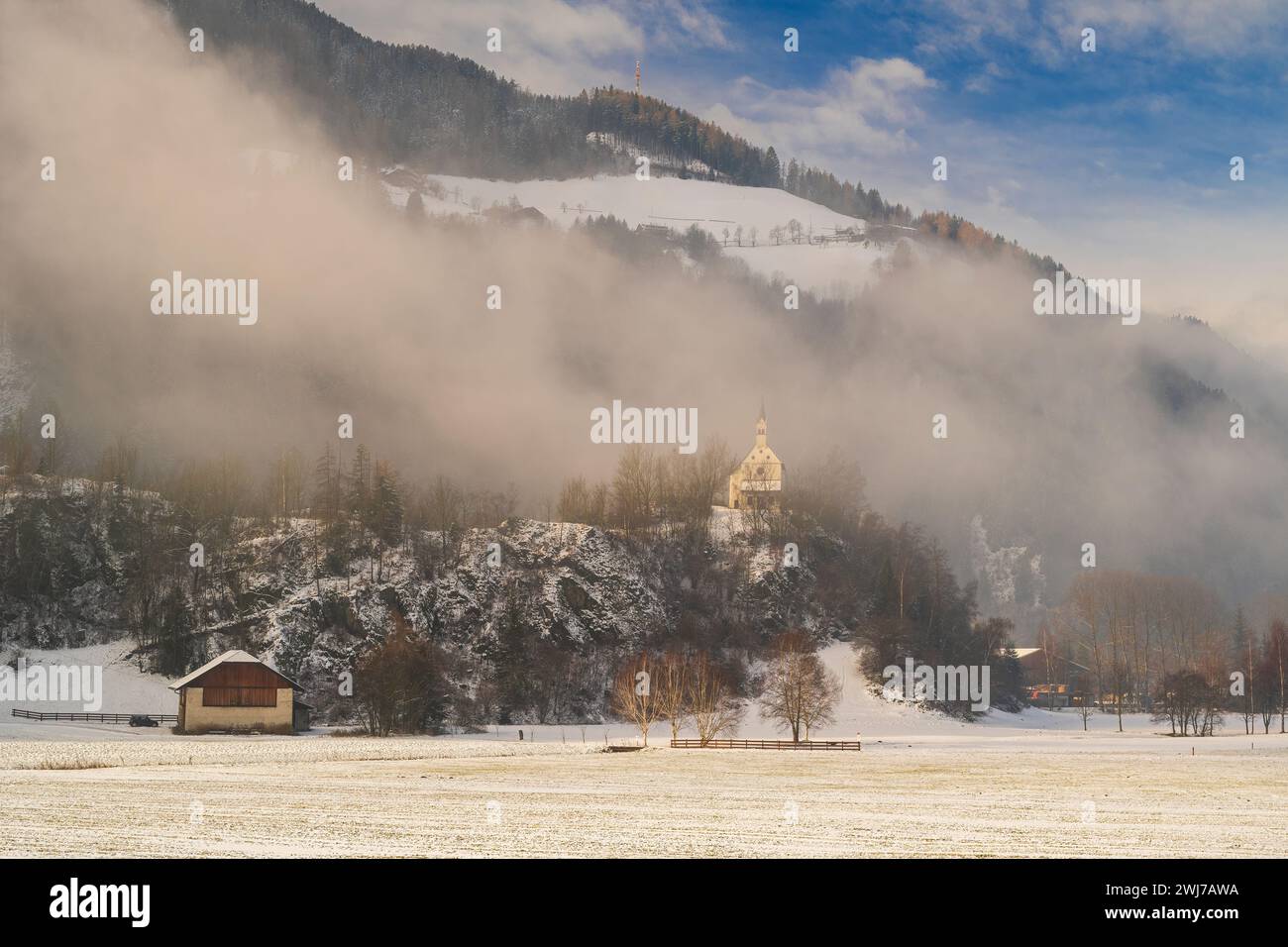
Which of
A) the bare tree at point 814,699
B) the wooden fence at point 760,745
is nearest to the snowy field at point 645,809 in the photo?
A: the wooden fence at point 760,745

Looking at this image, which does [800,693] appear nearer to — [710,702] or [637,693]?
[710,702]

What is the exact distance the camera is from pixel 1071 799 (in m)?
46.5

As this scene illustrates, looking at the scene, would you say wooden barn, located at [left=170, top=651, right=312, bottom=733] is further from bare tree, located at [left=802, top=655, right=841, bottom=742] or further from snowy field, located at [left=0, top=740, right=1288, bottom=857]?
bare tree, located at [left=802, top=655, right=841, bottom=742]

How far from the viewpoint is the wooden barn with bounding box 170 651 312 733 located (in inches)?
4156

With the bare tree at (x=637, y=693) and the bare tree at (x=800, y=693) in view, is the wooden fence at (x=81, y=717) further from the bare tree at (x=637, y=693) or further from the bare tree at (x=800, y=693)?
the bare tree at (x=800, y=693)

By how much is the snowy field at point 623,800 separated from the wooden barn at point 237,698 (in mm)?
14302

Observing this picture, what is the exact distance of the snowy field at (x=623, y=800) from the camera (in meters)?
30.9

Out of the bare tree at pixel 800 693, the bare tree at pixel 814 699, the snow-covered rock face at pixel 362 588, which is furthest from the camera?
the snow-covered rock face at pixel 362 588

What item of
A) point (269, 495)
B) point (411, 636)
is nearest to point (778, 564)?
point (411, 636)

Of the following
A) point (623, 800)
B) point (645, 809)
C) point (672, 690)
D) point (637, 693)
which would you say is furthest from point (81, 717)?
point (645, 809)

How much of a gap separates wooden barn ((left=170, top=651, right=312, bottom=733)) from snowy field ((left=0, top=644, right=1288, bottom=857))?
46.9ft

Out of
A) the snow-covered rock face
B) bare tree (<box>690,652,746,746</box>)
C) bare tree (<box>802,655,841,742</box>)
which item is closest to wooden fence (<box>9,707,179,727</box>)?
the snow-covered rock face

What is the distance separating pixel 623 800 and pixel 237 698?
71.1 meters

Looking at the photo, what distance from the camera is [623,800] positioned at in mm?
45031
